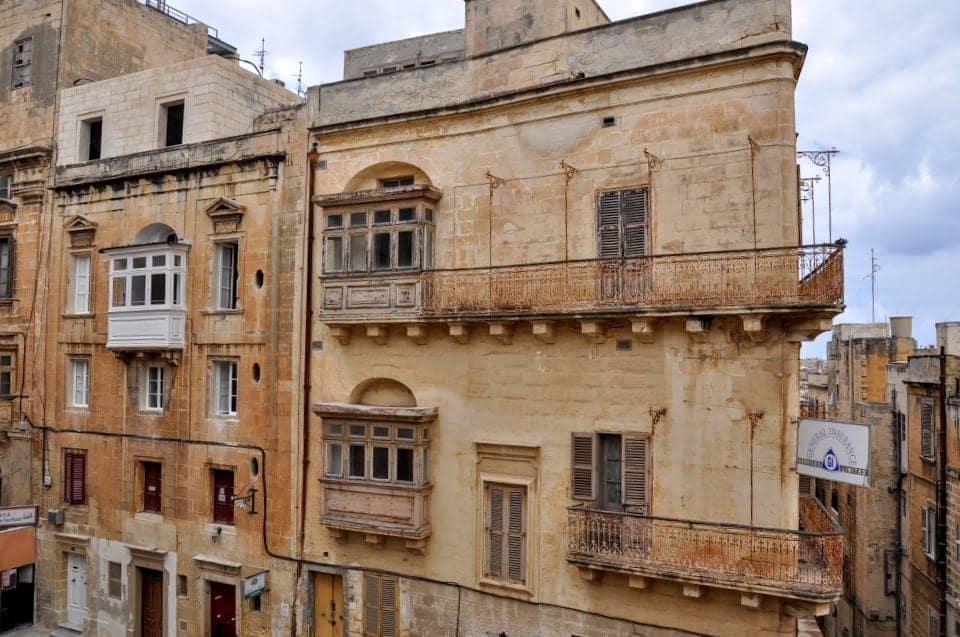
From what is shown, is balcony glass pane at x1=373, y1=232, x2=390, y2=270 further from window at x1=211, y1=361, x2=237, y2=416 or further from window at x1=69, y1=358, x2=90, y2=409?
window at x1=69, y1=358, x2=90, y2=409

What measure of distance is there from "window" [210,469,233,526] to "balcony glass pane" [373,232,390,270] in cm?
632

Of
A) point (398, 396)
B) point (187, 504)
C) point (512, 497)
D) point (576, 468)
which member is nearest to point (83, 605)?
point (187, 504)

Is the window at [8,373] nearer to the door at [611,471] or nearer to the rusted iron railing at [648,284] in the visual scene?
the rusted iron railing at [648,284]

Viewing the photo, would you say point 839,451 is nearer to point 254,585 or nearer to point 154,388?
point 254,585

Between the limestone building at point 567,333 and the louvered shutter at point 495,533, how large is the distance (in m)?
0.05

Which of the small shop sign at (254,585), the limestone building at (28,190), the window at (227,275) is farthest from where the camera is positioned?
the limestone building at (28,190)

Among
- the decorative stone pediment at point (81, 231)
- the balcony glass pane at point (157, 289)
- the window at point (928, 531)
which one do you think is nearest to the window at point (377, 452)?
the balcony glass pane at point (157, 289)

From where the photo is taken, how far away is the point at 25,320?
67.5ft

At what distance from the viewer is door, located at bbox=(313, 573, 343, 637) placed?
15.9 meters

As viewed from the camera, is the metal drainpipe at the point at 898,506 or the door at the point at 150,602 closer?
the door at the point at 150,602

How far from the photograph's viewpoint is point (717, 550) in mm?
12023

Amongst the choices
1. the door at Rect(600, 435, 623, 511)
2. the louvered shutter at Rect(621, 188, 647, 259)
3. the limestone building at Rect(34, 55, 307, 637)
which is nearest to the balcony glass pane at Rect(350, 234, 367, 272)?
the limestone building at Rect(34, 55, 307, 637)

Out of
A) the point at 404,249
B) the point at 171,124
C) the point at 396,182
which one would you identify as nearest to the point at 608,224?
the point at 404,249

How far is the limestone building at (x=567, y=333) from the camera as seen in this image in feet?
39.8
